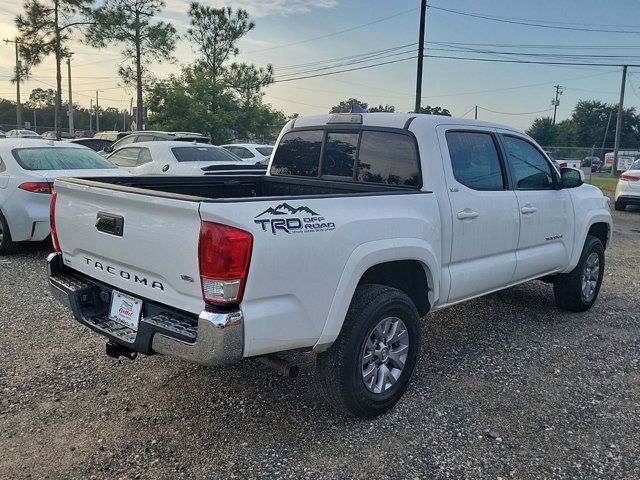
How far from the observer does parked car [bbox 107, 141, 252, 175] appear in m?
10.8

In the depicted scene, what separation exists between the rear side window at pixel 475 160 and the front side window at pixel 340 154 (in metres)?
0.73

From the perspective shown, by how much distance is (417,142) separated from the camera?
3.90 meters

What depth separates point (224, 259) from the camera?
8.54 feet

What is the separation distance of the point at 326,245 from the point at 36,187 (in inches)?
223

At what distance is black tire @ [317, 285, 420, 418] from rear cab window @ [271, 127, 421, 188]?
37.1 inches

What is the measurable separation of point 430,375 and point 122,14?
85.2ft

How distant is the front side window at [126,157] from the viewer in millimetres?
11547

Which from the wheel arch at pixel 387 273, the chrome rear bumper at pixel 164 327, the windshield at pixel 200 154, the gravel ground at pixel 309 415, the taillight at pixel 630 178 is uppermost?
the windshield at pixel 200 154

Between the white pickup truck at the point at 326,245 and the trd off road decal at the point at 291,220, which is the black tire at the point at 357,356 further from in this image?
the trd off road decal at the point at 291,220

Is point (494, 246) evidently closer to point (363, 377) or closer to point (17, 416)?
point (363, 377)

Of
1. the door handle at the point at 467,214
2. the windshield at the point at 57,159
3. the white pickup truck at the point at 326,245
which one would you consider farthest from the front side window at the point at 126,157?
the door handle at the point at 467,214

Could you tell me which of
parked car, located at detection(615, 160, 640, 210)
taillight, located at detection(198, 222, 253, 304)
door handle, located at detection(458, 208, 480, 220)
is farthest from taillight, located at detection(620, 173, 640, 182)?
taillight, located at detection(198, 222, 253, 304)

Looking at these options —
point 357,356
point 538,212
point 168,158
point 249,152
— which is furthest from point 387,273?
point 249,152

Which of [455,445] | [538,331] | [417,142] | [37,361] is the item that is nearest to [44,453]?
[37,361]
